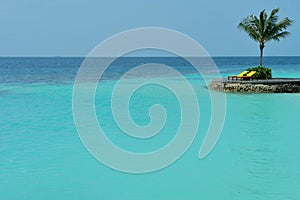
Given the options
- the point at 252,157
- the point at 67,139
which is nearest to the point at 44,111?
the point at 67,139

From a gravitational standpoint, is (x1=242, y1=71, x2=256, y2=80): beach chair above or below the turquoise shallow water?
above

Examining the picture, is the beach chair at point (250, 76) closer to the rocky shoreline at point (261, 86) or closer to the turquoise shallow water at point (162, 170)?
the rocky shoreline at point (261, 86)

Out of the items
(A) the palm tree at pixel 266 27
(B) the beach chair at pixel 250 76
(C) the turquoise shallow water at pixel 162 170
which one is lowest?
(C) the turquoise shallow water at pixel 162 170

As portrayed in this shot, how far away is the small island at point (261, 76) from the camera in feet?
58.3

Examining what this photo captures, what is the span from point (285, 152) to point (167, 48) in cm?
327

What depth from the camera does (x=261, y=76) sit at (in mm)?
19562

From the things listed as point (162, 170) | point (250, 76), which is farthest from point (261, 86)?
point (162, 170)

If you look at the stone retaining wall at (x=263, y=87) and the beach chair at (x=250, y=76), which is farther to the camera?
the beach chair at (x=250, y=76)

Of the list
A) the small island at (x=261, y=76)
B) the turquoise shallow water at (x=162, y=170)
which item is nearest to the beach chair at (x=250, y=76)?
Result: the small island at (x=261, y=76)

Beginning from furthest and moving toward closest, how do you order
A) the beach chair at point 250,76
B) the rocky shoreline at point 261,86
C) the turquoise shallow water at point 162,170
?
the beach chair at point 250,76 → the rocky shoreline at point 261,86 → the turquoise shallow water at point 162,170

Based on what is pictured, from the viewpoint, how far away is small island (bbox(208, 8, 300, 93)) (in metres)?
17.8

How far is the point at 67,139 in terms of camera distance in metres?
9.16

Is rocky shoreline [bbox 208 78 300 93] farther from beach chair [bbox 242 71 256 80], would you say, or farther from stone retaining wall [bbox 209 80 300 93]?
beach chair [bbox 242 71 256 80]

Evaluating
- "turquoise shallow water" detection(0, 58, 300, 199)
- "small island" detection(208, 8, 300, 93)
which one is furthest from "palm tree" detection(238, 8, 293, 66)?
"turquoise shallow water" detection(0, 58, 300, 199)
